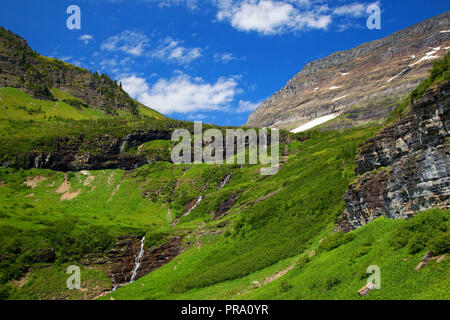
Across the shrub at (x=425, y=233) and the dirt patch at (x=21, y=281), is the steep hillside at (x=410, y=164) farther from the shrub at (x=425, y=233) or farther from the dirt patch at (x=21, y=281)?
the dirt patch at (x=21, y=281)

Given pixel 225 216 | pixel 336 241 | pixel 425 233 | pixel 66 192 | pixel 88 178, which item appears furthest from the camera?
pixel 88 178

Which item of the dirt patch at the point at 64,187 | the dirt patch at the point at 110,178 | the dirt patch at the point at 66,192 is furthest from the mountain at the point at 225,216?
the dirt patch at the point at 110,178

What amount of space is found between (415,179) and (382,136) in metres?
10.5

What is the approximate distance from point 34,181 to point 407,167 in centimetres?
13510

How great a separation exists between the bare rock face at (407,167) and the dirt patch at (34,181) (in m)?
122

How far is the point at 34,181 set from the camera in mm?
128875

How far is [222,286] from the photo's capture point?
48.9 metres

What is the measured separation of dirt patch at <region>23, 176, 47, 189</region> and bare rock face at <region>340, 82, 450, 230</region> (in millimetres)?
122466

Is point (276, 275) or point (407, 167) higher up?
point (407, 167)

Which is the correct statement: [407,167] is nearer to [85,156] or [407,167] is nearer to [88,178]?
[88,178]

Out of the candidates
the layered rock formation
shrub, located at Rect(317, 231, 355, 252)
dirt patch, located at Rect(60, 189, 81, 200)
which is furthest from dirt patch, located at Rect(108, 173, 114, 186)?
shrub, located at Rect(317, 231, 355, 252)

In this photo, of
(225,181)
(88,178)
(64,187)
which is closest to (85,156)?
(88,178)

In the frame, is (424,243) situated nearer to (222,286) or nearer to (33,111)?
(222,286)
